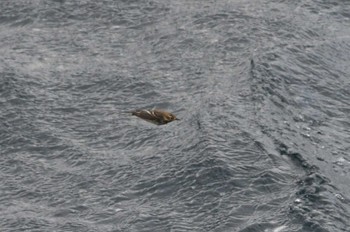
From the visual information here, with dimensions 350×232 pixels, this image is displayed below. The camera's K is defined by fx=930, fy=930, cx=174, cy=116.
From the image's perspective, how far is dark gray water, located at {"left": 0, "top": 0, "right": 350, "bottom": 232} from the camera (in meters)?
17.2

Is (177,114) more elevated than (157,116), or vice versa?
(157,116)

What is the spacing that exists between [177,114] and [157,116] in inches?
→ 22.5

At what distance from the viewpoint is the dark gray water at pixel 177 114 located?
678 inches

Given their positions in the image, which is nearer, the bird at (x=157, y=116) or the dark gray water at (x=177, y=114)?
the dark gray water at (x=177, y=114)

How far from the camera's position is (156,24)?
25.2 metres

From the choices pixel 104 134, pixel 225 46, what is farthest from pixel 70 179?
pixel 225 46

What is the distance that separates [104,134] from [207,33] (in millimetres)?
5394

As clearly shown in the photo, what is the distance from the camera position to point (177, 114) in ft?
68.2

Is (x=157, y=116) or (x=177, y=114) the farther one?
(x=177, y=114)

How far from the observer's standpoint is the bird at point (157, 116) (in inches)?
804

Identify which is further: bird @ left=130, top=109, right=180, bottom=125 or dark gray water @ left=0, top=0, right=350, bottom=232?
bird @ left=130, top=109, right=180, bottom=125

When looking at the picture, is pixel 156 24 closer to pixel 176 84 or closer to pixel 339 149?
pixel 176 84

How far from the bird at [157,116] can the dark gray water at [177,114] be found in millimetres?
182

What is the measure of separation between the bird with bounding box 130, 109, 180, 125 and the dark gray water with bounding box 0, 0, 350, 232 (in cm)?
18
